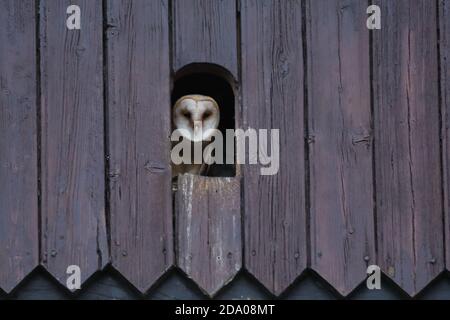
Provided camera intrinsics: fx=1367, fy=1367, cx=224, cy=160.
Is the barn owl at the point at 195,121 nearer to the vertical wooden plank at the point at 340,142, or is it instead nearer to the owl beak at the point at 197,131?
the owl beak at the point at 197,131

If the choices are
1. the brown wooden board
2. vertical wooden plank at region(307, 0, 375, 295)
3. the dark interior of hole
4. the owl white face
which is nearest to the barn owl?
the owl white face

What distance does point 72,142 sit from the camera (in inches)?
143

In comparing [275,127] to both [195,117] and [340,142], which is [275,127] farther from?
[195,117]

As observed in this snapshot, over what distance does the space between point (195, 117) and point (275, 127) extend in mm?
580

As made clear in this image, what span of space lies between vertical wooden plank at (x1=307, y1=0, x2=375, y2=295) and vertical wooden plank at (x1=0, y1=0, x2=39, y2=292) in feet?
2.44

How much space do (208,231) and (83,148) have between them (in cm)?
40

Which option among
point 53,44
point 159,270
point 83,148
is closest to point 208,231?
point 159,270

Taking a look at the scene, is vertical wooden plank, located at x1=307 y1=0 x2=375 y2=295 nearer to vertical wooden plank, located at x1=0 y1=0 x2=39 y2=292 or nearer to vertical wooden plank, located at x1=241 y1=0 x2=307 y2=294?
vertical wooden plank, located at x1=241 y1=0 x2=307 y2=294

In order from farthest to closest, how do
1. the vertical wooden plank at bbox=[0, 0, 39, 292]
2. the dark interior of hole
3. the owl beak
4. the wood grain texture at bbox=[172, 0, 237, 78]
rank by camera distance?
the dark interior of hole < the owl beak < the wood grain texture at bbox=[172, 0, 237, 78] < the vertical wooden plank at bbox=[0, 0, 39, 292]

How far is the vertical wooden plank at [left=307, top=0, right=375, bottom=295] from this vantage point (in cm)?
364

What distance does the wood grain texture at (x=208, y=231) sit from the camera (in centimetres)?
362

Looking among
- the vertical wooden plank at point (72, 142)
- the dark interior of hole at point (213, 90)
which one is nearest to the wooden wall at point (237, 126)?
the vertical wooden plank at point (72, 142)

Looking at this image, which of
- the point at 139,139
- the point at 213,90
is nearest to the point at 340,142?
the point at 139,139

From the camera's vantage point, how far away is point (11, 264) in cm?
358
